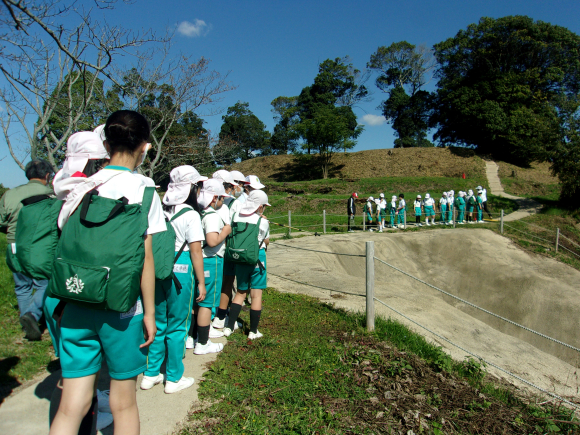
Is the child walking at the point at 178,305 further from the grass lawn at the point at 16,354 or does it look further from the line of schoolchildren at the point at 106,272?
the grass lawn at the point at 16,354

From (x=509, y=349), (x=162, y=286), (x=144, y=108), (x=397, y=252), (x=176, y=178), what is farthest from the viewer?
(x=397, y=252)

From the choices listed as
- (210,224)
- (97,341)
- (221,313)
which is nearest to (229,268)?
(221,313)

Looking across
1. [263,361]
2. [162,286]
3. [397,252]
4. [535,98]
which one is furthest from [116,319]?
[535,98]

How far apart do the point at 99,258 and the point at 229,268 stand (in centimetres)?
300

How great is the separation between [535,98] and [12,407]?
45681 mm

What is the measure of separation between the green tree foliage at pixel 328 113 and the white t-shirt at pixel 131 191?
3557 centimetres

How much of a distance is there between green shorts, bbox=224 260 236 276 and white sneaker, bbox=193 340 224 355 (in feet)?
2.86

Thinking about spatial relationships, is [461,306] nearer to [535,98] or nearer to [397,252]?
[397,252]

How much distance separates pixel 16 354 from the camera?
157 inches

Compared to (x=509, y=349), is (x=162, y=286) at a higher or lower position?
higher

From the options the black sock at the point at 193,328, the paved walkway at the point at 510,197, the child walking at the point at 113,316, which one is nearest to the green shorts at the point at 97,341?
the child walking at the point at 113,316

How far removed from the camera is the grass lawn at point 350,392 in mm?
3041

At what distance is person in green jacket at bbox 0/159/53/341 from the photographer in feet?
13.9

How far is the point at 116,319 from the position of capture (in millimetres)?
1995
